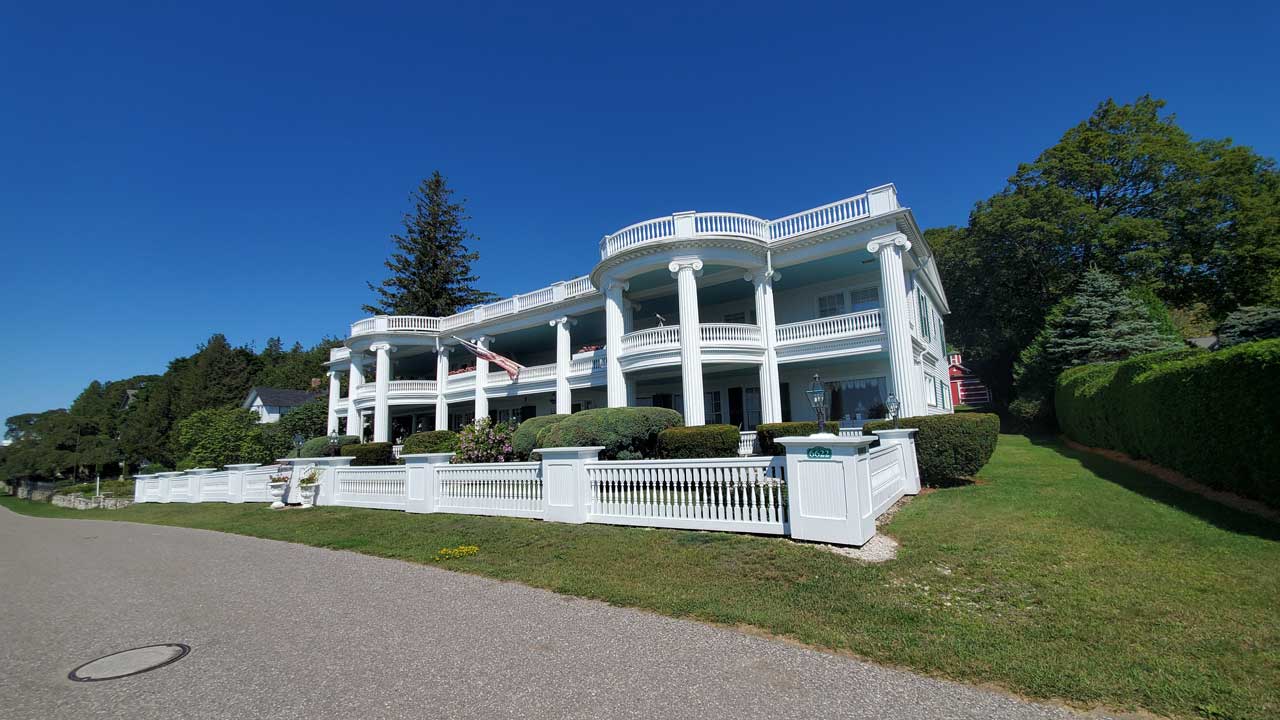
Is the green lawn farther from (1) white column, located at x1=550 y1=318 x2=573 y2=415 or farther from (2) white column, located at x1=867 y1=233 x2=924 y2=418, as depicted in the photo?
(1) white column, located at x1=550 y1=318 x2=573 y2=415

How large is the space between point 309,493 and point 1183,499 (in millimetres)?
18293

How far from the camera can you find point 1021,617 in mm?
4211

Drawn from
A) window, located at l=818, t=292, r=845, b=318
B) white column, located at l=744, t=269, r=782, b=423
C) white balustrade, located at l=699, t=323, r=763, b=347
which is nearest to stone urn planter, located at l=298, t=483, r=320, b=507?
white balustrade, located at l=699, t=323, r=763, b=347

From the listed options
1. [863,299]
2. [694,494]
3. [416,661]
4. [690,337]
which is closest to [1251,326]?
[863,299]

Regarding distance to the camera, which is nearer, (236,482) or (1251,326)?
(1251,326)

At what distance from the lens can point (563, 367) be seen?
22266 millimetres

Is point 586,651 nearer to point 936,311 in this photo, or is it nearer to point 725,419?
point 725,419

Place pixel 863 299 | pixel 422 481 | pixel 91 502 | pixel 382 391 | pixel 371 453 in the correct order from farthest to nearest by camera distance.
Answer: pixel 91 502, pixel 382 391, pixel 371 453, pixel 863 299, pixel 422 481

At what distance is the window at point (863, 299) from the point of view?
1898 centimetres

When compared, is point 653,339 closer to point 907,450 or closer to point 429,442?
point 907,450

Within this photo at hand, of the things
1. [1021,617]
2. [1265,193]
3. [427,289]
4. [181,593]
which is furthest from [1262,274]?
[427,289]

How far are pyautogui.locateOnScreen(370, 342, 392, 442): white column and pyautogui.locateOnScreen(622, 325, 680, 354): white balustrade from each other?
14624 mm

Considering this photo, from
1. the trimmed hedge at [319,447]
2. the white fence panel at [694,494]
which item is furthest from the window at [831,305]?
the trimmed hedge at [319,447]

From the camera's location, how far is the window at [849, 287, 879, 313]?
19.0 meters
